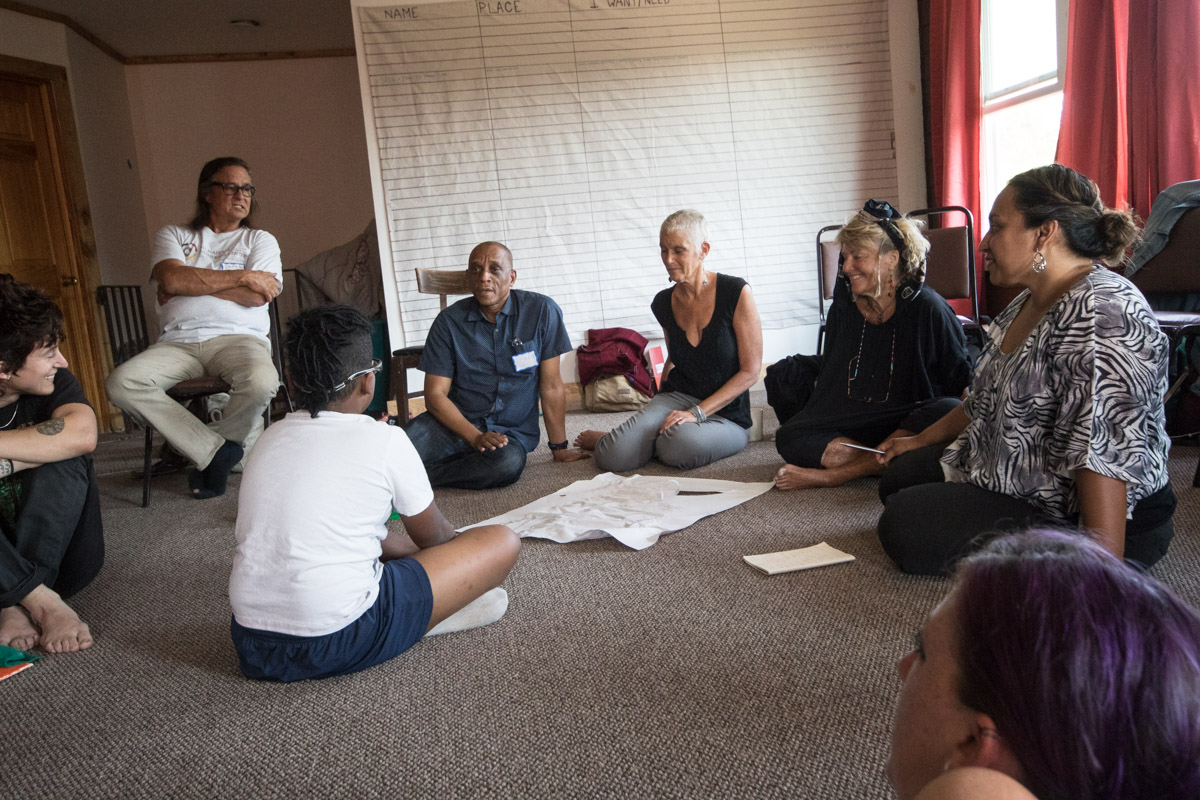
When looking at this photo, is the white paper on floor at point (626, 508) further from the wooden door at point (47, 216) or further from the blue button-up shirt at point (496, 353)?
the wooden door at point (47, 216)

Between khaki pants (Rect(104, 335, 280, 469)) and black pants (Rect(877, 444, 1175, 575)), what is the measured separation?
2.51 metres

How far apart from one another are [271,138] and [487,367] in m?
4.67

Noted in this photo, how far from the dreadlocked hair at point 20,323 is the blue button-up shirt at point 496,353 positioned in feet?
4.43

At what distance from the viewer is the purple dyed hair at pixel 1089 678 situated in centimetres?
49

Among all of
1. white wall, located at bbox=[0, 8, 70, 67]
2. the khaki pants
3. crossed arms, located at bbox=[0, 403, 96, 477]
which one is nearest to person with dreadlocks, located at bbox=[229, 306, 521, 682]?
crossed arms, located at bbox=[0, 403, 96, 477]

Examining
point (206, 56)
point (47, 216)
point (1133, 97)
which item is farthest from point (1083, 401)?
point (206, 56)

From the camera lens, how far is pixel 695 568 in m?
2.14

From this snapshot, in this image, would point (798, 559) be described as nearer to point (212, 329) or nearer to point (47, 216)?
point (212, 329)

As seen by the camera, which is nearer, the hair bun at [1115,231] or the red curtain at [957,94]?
the hair bun at [1115,231]

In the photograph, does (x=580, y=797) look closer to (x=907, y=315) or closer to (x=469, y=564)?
(x=469, y=564)

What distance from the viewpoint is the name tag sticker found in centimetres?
330

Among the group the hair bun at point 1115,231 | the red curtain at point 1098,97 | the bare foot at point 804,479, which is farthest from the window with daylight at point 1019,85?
the hair bun at point 1115,231

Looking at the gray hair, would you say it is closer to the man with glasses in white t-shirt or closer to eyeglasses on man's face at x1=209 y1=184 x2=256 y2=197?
the man with glasses in white t-shirt

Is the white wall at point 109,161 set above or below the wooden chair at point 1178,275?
above
